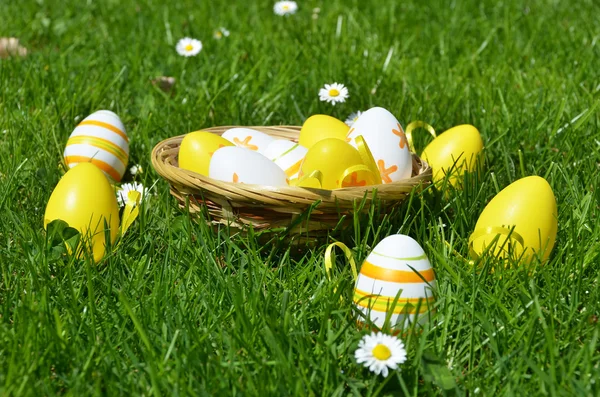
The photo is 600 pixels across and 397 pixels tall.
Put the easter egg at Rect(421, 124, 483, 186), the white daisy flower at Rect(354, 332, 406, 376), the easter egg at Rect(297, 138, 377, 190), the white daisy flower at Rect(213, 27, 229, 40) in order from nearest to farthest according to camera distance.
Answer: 1. the white daisy flower at Rect(354, 332, 406, 376)
2. the easter egg at Rect(297, 138, 377, 190)
3. the easter egg at Rect(421, 124, 483, 186)
4. the white daisy flower at Rect(213, 27, 229, 40)

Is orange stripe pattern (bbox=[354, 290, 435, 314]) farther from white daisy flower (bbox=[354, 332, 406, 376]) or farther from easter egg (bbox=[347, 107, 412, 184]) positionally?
easter egg (bbox=[347, 107, 412, 184])

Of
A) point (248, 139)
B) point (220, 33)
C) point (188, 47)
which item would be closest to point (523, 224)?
point (248, 139)

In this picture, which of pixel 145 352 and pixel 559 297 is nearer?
pixel 145 352

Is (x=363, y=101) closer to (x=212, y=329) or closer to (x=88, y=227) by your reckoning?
(x=88, y=227)

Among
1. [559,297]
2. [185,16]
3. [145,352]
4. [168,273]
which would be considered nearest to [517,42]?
[185,16]

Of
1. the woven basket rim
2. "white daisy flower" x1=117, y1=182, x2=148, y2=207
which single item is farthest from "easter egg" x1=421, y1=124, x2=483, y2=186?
"white daisy flower" x1=117, y1=182, x2=148, y2=207

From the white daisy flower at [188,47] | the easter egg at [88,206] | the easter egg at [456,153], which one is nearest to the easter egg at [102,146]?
the easter egg at [88,206]
